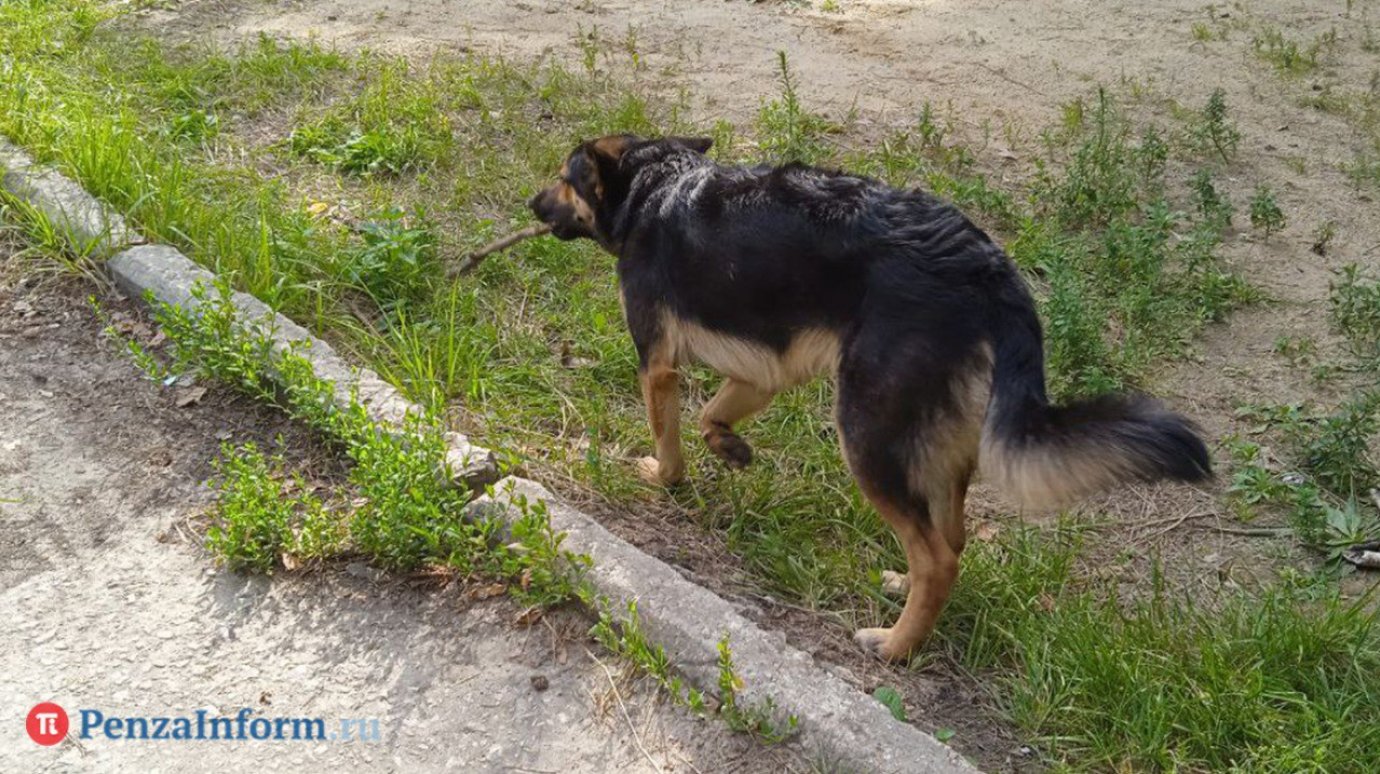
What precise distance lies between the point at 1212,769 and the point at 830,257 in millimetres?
1711

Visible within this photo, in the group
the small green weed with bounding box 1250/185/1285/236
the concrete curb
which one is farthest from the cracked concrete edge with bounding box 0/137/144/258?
the small green weed with bounding box 1250/185/1285/236

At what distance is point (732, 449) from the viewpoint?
4.05 metres

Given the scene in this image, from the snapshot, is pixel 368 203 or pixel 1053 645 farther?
pixel 368 203

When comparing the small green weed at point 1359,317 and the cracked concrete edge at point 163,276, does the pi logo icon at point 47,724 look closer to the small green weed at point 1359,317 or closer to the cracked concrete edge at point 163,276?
the cracked concrete edge at point 163,276

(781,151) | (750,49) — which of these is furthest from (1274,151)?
(750,49)

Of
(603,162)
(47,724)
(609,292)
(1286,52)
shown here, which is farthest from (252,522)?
(1286,52)

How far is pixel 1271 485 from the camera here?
4113 mm

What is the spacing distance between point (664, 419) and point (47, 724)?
6.78 ft

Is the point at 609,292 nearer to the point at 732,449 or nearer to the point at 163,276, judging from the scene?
the point at 732,449

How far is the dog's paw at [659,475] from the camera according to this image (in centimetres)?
415

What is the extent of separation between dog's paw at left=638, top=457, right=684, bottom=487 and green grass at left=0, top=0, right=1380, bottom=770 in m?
0.05

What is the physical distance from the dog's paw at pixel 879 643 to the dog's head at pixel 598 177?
5.68 feet

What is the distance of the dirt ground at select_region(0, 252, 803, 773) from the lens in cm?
303

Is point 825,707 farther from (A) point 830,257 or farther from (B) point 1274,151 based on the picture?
(B) point 1274,151
